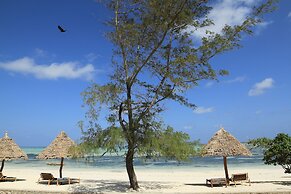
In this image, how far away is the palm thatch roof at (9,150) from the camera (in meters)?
17.6

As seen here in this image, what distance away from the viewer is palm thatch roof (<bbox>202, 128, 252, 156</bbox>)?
49.5 feet

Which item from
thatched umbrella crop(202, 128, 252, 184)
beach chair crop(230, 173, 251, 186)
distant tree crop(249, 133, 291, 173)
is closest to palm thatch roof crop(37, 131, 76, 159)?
thatched umbrella crop(202, 128, 252, 184)

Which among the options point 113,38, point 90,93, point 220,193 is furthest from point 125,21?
point 220,193

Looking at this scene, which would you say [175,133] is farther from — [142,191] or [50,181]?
[50,181]

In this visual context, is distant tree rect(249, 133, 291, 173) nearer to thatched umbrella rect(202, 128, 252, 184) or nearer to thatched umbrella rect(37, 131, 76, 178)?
thatched umbrella rect(202, 128, 252, 184)

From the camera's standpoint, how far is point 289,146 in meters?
14.4

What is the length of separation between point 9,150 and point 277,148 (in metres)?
12.8

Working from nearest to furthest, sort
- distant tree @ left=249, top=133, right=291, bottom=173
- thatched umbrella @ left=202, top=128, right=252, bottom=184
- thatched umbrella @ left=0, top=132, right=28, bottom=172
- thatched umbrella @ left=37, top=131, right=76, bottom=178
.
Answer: distant tree @ left=249, top=133, right=291, bottom=173, thatched umbrella @ left=202, top=128, right=252, bottom=184, thatched umbrella @ left=37, top=131, right=76, bottom=178, thatched umbrella @ left=0, top=132, right=28, bottom=172

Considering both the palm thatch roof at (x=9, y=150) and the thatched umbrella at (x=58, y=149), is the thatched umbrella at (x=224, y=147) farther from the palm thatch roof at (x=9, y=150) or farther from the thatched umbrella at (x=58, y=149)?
the palm thatch roof at (x=9, y=150)

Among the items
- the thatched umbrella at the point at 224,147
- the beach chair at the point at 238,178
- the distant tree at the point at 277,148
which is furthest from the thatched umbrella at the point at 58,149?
the distant tree at the point at 277,148

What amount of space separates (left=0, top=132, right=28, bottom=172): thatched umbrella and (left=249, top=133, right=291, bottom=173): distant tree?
37.6 feet

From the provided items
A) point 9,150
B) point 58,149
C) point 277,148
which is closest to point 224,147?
point 277,148

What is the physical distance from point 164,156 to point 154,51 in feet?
13.7

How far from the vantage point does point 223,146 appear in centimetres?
1520
